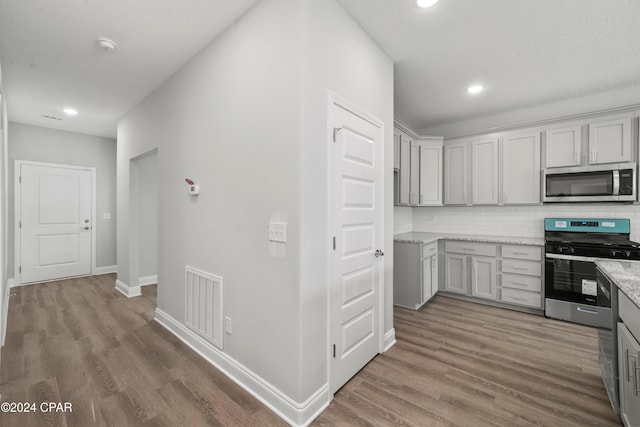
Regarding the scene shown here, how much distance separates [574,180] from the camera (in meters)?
3.31

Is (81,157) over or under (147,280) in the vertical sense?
over

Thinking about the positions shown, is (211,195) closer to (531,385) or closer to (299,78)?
(299,78)

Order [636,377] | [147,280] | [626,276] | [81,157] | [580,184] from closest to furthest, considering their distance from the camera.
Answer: [636,377], [626,276], [580,184], [147,280], [81,157]

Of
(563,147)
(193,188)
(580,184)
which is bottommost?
(193,188)

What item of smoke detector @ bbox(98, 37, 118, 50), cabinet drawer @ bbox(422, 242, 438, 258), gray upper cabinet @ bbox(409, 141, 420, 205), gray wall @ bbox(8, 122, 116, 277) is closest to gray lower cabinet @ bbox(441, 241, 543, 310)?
cabinet drawer @ bbox(422, 242, 438, 258)

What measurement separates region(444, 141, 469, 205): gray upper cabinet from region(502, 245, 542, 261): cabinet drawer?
88cm

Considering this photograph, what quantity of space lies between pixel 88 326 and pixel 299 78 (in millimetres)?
3473

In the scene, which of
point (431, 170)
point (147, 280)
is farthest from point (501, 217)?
point (147, 280)

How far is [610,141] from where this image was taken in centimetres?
315

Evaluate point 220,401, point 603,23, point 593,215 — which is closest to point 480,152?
point 593,215

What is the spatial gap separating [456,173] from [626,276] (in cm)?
280

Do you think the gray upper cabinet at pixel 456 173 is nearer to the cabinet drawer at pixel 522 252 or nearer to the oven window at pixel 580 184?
the cabinet drawer at pixel 522 252

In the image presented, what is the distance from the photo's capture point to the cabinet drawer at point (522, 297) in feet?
11.0

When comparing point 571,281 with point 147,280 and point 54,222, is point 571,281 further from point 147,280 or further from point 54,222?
point 54,222
